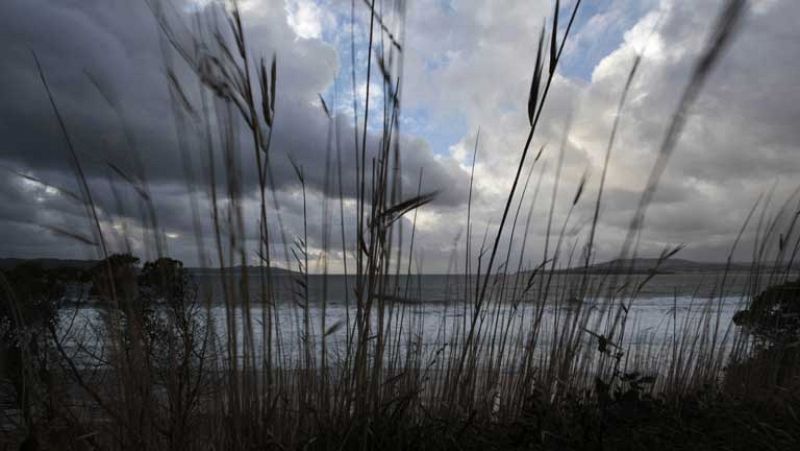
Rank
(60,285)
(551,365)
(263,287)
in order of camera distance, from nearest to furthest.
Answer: (263,287)
(551,365)
(60,285)

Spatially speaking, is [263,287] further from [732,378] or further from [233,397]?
[732,378]

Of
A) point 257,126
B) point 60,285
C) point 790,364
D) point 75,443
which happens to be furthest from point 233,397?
point 60,285

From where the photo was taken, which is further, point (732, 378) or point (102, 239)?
point (732, 378)

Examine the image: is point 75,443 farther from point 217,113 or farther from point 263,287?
point 217,113

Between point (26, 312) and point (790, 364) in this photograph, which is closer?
point (790, 364)

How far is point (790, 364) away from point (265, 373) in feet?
9.64

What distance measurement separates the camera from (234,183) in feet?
4.32

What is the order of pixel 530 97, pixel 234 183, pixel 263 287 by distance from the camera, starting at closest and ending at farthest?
pixel 530 97 < pixel 234 183 < pixel 263 287

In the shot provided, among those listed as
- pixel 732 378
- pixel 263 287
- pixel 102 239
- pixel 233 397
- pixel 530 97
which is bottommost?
pixel 732 378

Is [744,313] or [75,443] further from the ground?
[744,313]

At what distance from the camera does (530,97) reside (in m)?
1.07

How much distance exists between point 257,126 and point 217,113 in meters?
0.26

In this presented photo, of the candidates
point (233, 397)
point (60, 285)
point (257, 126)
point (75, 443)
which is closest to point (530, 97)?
point (257, 126)

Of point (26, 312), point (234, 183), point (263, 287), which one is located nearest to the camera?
point (234, 183)
